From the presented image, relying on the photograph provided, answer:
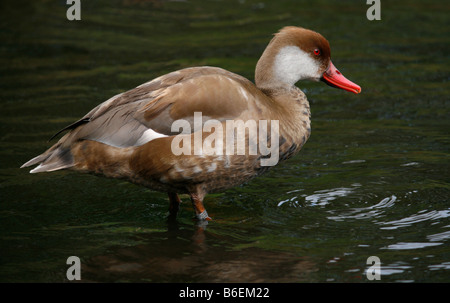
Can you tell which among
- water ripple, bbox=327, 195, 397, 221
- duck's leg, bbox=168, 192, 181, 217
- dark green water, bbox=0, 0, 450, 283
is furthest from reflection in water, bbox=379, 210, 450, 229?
duck's leg, bbox=168, 192, 181, 217

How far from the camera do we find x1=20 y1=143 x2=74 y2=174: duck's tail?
18.3 ft

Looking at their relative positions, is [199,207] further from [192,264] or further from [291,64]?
[291,64]

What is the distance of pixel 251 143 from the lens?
17.7 feet

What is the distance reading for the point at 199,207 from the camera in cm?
575

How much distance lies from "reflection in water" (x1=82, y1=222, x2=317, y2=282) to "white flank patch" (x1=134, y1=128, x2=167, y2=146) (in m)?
0.78

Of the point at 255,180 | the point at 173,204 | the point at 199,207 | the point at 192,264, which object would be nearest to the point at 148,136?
the point at 199,207

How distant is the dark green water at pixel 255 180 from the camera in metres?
5.10

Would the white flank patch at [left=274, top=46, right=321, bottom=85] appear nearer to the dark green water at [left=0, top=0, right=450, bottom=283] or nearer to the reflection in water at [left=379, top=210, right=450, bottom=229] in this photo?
the dark green water at [left=0, top=0, right=450, bottom=283]

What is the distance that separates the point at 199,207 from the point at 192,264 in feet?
2.51
